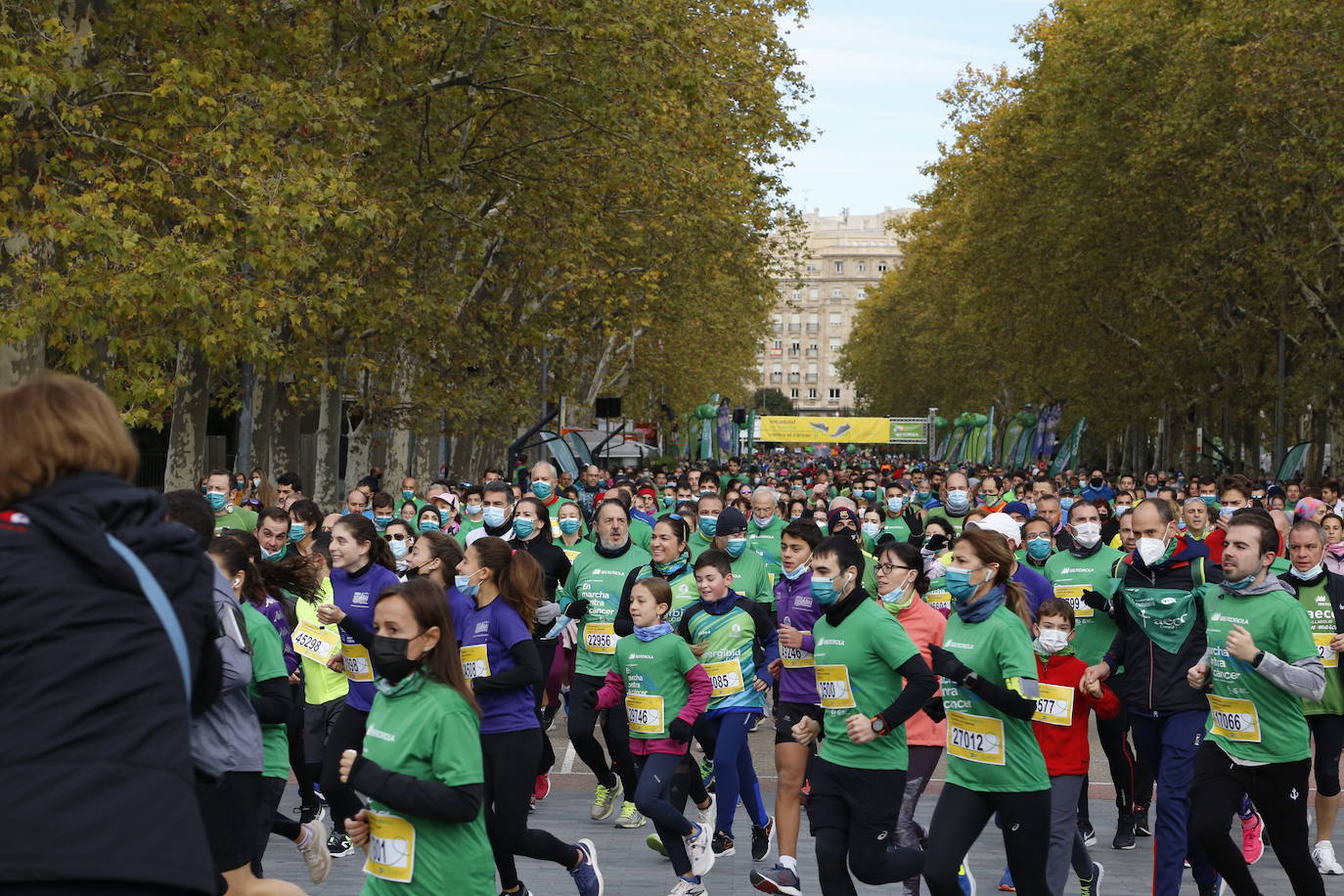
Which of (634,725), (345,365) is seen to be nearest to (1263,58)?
(345,365)

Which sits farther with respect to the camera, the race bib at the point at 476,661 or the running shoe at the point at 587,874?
the race bib at the point at 476,661

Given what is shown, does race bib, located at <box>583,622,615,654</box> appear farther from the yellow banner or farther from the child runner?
the yellow banner

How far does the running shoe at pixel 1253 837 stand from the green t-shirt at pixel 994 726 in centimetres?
308

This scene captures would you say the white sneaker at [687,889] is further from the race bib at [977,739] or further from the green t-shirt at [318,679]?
the green t-shirt at [318,679]

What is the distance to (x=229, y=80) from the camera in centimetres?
1867

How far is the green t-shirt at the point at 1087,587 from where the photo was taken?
31.8 ft

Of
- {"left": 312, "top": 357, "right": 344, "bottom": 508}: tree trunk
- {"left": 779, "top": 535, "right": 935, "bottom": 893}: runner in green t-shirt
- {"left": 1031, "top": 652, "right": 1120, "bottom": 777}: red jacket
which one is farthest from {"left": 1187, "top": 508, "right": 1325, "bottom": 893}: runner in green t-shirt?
{"left": 312, "top": 357, "right": 344, "bottom": 508}: tree trunk

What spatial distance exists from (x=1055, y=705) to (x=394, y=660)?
3.87m

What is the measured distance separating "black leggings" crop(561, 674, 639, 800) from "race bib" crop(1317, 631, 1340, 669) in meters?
1.65

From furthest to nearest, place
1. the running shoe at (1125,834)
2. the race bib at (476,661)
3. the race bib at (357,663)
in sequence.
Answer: the running shoe at (1125,834) < the race bib at (357,663) < the race bib at (476,661)

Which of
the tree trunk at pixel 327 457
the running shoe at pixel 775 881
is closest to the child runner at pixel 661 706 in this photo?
the running shoe at pixel 775 881

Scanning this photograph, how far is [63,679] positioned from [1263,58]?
28622 millimetres

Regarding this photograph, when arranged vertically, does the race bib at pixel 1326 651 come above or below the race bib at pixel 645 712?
above

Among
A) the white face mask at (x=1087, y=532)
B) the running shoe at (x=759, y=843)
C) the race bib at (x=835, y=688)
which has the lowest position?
the running shoe at (x=759, y=843)
